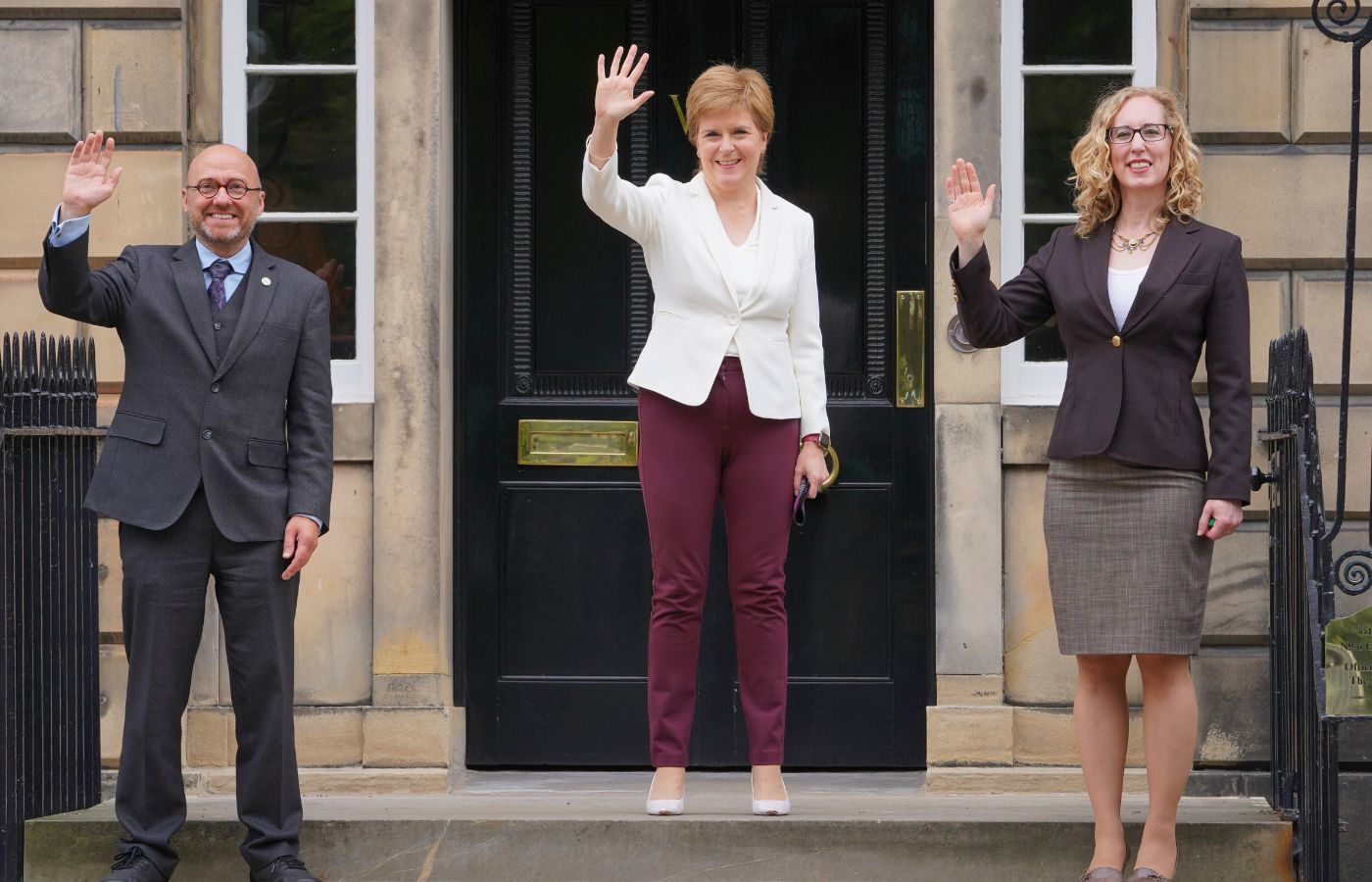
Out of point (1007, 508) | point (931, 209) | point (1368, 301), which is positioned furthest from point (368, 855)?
point (1368, 301)

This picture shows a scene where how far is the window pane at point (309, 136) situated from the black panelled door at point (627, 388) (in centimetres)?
42

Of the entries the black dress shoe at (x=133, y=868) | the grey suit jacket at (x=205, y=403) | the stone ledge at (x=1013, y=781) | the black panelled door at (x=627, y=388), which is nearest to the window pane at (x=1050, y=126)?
the black panelled door at (x=627, y=388)

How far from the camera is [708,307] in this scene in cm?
483

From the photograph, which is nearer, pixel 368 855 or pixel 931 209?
pixel 368 855

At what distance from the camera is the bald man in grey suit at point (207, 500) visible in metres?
4.57

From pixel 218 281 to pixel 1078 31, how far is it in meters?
3.29

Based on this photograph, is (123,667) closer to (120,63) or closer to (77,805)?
(77,805)

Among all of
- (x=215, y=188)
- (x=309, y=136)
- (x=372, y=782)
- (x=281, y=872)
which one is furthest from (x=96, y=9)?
(x=281, y=872)

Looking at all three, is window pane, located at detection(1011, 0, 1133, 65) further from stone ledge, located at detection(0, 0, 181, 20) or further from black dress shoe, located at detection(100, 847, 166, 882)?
black dress shoe, located at detection(100, 847, 166, 882)

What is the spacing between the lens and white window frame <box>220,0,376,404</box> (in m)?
6.23

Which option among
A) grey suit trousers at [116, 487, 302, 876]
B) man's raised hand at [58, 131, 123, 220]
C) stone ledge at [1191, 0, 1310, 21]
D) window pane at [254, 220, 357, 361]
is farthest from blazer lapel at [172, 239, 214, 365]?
stone ledge at [1191, 0, 1310, 21]

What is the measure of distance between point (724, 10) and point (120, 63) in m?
2.22

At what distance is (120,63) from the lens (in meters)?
6.15

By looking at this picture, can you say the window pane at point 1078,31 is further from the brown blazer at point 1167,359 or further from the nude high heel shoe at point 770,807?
the nude high heel shoe at point 770,807
